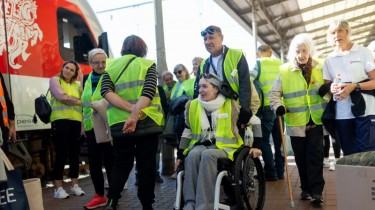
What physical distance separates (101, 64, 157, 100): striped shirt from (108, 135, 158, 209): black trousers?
1.37 ft

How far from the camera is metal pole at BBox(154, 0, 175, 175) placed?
6500 millimetres

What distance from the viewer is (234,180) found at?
3322mm

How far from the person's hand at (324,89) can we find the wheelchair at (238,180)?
985 mm

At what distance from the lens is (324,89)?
13.1ft

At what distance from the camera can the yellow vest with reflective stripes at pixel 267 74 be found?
218 inches

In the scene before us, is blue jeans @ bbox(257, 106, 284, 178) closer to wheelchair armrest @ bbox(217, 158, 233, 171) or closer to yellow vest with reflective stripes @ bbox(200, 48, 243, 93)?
yellow vest with reflective stripes @ bbox(200, 48, 243, 93)

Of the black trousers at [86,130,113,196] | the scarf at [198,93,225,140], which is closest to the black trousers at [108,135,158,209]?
the scarf at [198,93,225,140]

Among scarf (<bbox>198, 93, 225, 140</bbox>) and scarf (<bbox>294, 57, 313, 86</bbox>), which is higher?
scarf (<bbox>294, 57, 313, 86</bbox>)

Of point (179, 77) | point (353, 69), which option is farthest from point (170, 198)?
point (353, 69)

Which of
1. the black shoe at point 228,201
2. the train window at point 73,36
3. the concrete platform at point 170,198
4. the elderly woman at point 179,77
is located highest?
the train window at point 73,36

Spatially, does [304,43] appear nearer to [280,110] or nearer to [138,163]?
[280,110]

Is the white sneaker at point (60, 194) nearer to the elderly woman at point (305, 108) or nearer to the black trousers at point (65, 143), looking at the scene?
the black trousers at point (65, 143)

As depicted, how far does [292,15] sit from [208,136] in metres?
15.6

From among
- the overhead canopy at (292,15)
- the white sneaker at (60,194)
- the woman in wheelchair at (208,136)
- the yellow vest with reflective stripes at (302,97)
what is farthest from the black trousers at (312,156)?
the overhead canopy at (292,15)
